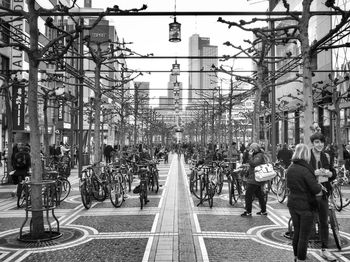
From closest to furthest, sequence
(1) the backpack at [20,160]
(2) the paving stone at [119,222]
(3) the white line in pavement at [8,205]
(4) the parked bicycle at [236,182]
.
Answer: (2) the paving stone at [119,222]
(3) the white line in pavement at [8,205]
(4) the parked bicycle at [236,182]
(1) the backpack at [20,160]

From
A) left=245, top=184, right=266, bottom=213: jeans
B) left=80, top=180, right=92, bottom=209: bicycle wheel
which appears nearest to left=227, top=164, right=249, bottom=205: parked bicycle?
left=245, top=184, right=266, bottom=213: jeans

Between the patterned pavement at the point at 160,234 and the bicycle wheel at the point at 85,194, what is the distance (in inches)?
Result: 7.7

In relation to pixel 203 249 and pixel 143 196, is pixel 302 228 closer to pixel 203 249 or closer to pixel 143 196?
pixel 203 249

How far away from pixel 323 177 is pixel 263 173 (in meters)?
3.00

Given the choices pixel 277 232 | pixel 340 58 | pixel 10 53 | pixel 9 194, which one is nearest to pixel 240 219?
pixel 277 232

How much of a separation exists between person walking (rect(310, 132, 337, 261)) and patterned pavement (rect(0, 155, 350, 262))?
31cm

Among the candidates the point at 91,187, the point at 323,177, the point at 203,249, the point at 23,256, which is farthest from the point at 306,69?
the point at 91,187

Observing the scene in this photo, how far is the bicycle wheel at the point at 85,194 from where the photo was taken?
35.3 ft

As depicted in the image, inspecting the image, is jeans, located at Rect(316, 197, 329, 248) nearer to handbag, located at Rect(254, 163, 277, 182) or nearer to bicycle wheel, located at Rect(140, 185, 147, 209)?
handbag, located at Rect(254, 163, 277, 182)

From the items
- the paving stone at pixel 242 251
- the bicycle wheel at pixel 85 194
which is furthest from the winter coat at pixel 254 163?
the bicycle wheel at pixel 85 194

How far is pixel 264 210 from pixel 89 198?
180 inches

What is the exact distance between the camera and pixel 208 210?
1077 cm

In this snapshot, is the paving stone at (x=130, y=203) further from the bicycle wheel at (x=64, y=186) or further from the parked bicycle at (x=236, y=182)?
the parked bicycle at (x=236, y=182)

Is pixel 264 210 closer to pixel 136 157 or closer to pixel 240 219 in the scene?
pixel 240 219
